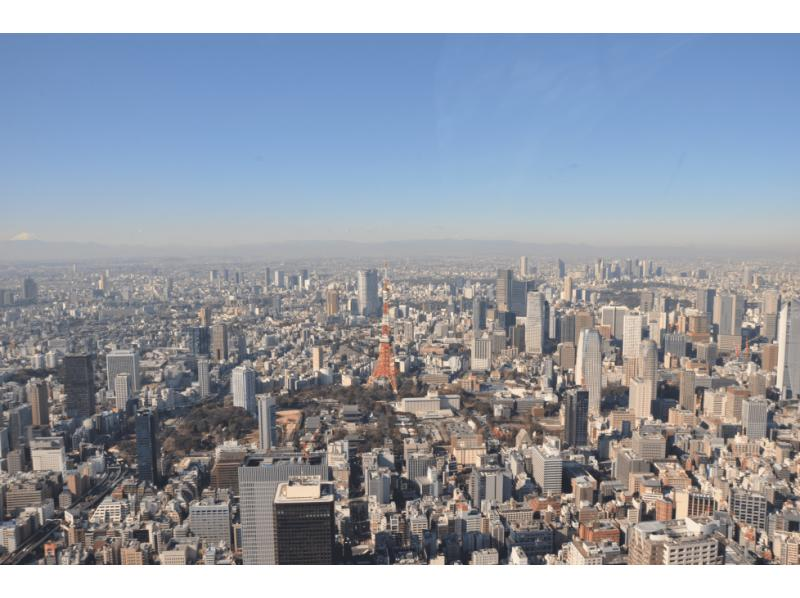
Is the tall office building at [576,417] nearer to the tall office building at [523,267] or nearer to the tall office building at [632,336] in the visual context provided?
the tall office building at [523,267]

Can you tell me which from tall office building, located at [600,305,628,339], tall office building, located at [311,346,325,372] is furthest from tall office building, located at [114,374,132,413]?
tall office building, located at [600,305,628,339]

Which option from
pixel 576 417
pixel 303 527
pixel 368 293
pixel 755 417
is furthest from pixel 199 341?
pixel 755 417

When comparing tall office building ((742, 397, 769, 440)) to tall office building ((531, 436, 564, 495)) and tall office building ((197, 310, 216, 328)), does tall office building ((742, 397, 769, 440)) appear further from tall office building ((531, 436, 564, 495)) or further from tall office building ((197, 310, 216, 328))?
tall office building ((197, 310, 216, 328))

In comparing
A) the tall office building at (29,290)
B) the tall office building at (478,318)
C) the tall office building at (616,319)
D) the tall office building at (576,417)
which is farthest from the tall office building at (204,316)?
the tall office building at (616,319)

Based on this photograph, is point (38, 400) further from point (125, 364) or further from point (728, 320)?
point (728, 320)

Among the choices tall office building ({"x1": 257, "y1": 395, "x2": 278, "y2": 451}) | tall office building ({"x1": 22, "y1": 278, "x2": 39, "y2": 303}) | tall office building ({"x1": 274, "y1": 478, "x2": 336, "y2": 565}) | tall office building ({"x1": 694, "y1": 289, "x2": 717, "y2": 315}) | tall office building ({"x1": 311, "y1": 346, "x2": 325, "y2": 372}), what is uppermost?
tall office building ({"x1": 22, "y1": 278, "x2": 39, "y2": 303})
